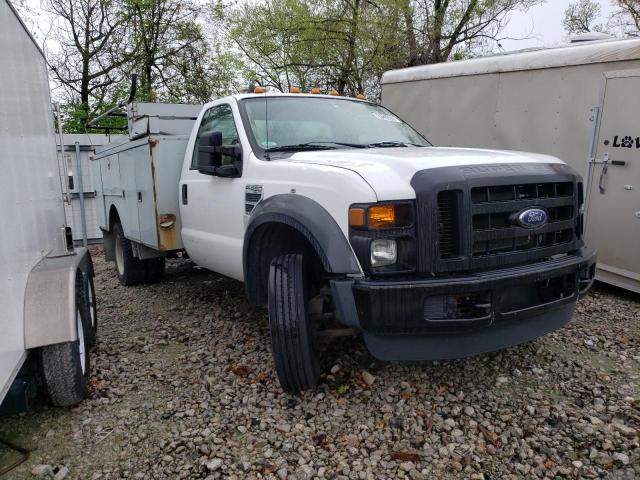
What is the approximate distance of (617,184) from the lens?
547 cm

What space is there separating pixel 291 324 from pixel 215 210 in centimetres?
157

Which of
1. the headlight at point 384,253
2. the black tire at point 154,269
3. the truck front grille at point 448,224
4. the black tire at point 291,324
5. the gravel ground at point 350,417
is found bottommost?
the gravel ground at point 350,417

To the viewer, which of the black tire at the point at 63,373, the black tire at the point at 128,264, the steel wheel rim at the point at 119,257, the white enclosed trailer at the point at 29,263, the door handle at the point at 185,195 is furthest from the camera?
the steel wheel rim at the point at 119,257

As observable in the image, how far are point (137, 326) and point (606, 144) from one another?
17.3 feet

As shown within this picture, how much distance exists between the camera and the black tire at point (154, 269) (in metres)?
6.36

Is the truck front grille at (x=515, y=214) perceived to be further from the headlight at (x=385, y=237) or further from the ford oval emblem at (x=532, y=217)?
the headlight at (x=385, y=237)

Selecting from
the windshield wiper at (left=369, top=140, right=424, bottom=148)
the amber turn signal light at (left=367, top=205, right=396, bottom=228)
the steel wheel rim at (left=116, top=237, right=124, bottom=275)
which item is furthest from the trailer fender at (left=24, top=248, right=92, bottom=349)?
the steel wheel rim at (left=116, top=237, right=124, bottom=275)

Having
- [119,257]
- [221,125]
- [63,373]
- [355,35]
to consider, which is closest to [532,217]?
[221,125]

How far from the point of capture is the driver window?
4.20 meters

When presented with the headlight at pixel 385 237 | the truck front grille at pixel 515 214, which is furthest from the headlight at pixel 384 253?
the truck front grille at pixel 515 214

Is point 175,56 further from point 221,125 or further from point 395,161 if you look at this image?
point 395,161

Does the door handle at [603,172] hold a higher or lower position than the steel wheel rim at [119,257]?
higher

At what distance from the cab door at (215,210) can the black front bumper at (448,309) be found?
1.48 m

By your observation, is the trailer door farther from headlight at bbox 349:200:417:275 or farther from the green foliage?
the green foliage
